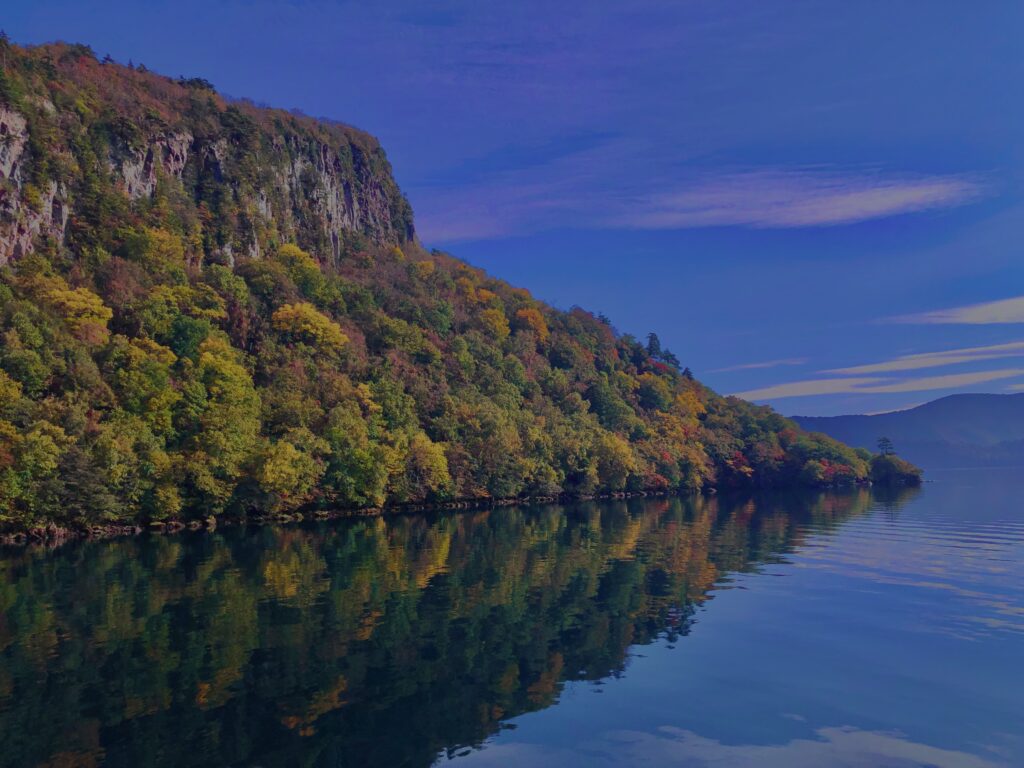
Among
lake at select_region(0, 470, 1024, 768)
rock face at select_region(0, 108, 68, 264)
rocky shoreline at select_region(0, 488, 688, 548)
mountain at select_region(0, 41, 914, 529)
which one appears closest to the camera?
lake at select_region(0, 470, 1024, 768)

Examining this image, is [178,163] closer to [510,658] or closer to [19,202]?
[19,202]

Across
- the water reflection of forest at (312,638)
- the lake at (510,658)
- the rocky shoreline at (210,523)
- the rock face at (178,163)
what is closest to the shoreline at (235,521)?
the rocky shoreline at (210,523)

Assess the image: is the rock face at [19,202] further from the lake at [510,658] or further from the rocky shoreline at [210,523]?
the lake at [510,658]

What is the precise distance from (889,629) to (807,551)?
2312cm

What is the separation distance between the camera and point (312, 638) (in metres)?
27.4

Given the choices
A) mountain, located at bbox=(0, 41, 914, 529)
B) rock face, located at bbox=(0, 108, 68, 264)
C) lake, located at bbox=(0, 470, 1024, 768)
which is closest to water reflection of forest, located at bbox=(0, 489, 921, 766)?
lake, located at bbox=(0, 470, 1024, 768)

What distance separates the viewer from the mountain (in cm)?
6400

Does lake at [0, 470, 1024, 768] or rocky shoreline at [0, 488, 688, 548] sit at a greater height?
rocky shoreline at [0, 488, 688, 548]

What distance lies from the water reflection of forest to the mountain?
40.1ft

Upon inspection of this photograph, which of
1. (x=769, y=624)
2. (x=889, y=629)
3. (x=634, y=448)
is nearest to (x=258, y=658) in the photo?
(x=769, y=624)

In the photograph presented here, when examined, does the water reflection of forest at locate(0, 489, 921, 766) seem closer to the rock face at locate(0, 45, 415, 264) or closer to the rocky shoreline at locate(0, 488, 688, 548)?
the rocky shoreline at locate(0, 488, 688, 548)

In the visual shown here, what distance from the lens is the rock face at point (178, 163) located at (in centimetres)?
8975

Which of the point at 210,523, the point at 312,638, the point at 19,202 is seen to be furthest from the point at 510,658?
the point at 19,202

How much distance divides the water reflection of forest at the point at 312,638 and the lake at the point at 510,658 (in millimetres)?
115
